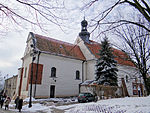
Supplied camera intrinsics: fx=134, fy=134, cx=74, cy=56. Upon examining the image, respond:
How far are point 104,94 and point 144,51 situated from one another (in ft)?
25.3

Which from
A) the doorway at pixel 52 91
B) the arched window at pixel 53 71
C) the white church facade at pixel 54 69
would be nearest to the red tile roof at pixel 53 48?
the white church facade at pixel 54 69

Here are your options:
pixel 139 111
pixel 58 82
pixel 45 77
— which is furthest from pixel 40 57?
pixel 139 111

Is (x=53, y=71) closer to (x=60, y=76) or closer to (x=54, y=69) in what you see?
(x=54, y=69)

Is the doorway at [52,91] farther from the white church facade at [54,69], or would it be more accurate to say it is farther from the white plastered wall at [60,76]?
the white plastered wall at [60,76]

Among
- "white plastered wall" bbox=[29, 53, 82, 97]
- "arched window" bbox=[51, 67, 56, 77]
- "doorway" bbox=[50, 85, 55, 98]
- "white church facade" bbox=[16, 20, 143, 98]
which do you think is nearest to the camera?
"white church facade" bbox=[16, 20, 143, 98]

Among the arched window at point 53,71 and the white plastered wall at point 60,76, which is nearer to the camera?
the white plastered wall at point 60,76

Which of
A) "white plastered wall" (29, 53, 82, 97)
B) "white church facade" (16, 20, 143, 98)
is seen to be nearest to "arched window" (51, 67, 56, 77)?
"white church facade" (16, 20, 143, 98)

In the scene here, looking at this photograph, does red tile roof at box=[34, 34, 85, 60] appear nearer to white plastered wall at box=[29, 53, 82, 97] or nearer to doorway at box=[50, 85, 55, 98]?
white plastered wall at box=[29, 53, 82, 97]

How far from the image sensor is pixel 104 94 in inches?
687

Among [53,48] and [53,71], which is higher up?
[53,48]

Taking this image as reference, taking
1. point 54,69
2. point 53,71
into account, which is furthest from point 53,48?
point 53,71

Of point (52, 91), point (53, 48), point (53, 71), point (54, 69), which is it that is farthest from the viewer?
point (53, 48)

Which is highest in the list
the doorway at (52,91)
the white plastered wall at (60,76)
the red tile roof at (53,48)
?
the red tile roof at (53,48)

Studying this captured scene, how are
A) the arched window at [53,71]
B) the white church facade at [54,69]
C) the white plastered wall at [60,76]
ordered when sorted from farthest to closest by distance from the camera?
the arched window at [53,71] → the white plastered wall at [60,76] → the white church facade at [54,69]
